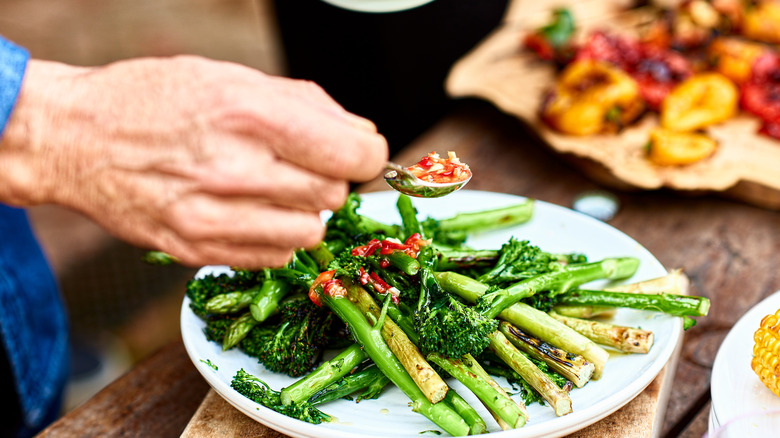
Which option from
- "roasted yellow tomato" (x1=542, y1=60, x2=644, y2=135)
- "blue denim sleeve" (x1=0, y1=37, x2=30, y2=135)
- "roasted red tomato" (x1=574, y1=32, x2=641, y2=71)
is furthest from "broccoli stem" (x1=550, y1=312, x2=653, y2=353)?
"roasted red tomato" (x1=574, y1=32, x2=641, y2=71)

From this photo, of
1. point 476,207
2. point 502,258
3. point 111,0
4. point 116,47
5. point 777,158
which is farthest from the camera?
point 111,0

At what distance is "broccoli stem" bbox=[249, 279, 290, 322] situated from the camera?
1829mm

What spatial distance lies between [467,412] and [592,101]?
6.21 ft

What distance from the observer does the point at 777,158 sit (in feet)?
9.10

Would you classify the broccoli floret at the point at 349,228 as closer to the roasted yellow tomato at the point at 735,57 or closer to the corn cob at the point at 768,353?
the corn cob at the point at 768,353

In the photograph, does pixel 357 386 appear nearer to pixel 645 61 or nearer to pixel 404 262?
pixel 404 262

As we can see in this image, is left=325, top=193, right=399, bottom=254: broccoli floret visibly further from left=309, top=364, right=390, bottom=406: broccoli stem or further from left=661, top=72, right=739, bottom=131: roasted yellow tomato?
left=661, top=72, right=739, bottom=131: roasted yellow tomato

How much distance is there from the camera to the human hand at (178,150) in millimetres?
1131

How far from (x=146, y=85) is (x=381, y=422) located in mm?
969

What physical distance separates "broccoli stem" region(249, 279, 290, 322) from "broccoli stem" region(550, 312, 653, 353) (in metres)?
0.81

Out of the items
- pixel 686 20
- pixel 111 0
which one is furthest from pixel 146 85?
pixel 111 0

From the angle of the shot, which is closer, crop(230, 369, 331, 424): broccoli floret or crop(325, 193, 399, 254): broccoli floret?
crop(230, 369, 331, 424): broccoli floret

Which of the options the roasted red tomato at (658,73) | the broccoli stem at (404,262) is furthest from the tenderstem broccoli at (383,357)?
the roasted red tomato at (658,73)

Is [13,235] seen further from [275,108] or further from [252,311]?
[275,108]
